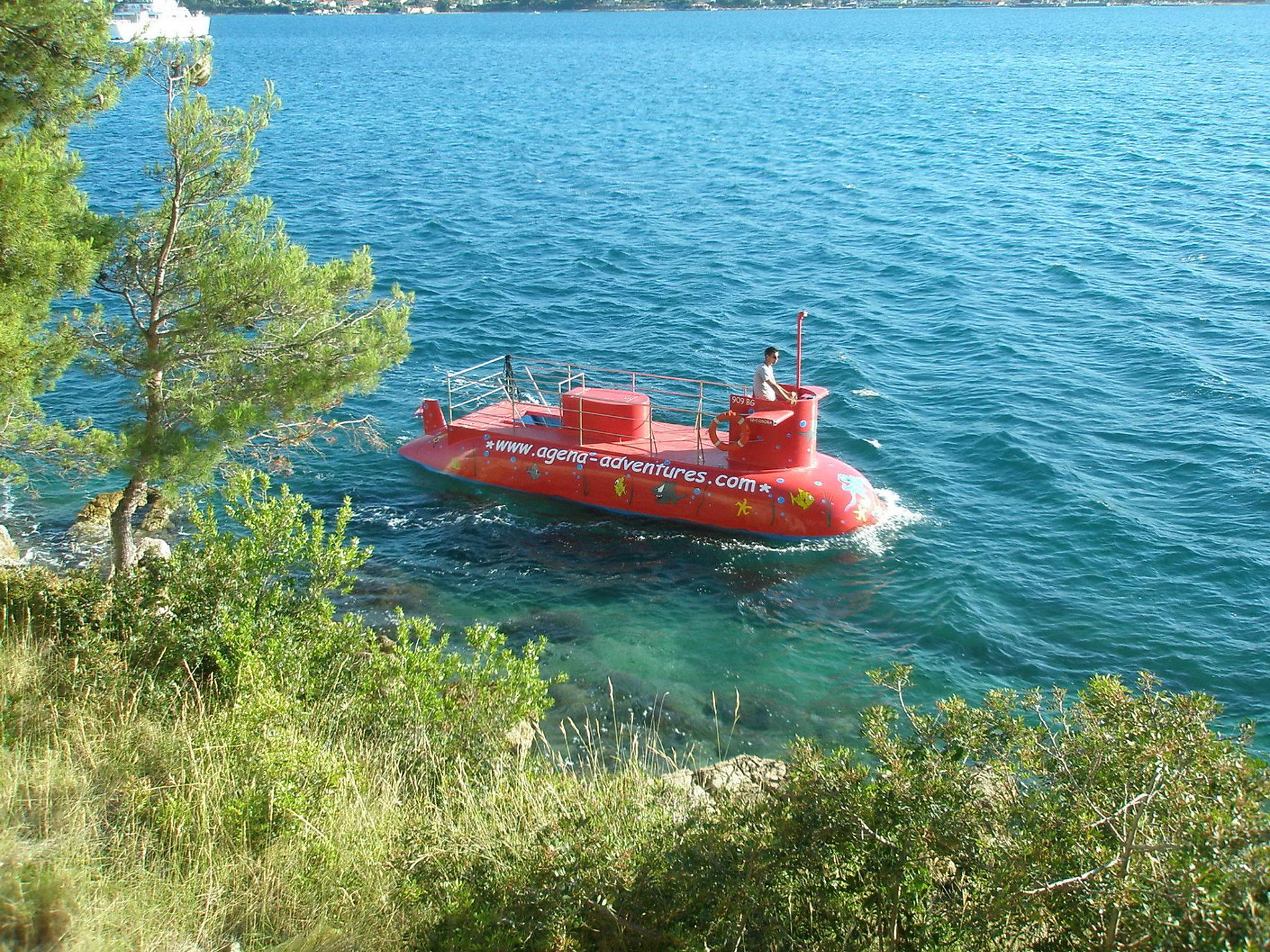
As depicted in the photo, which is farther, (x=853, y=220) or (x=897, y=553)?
(x=853, y=220)

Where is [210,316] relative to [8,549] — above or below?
above

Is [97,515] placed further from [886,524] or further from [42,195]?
[886,524]

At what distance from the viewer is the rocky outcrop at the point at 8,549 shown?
19.0m

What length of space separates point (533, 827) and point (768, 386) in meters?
13.2

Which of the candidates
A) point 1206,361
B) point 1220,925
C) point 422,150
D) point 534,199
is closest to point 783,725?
point 1220,925

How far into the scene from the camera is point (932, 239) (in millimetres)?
42281

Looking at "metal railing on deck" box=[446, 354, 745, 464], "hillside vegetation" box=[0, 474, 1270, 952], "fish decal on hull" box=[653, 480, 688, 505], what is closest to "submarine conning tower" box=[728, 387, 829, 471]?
"fish decal on hull" box=[653, 480, 688, 505]

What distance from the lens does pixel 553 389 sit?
1143 inches

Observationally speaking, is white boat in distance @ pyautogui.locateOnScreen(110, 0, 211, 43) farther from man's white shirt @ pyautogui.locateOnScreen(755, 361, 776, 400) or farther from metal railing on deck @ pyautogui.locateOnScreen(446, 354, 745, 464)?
man's white shirt @ pyautogui.locateOnScreen(755, 361, 776, 400)

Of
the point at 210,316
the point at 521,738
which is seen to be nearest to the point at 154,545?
the point at 210,316

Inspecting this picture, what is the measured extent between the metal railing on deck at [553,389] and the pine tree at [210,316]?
8.65 meters

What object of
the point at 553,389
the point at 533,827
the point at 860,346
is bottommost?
the point at 553,389

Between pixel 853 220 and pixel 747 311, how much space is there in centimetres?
1393

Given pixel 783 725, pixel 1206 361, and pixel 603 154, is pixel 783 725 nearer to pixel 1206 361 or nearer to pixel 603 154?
pixel 1206 361
